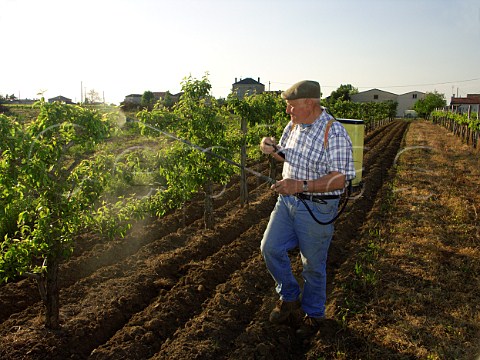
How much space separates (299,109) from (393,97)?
107 meters

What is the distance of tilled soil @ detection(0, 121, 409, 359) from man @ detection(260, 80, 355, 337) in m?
0.33

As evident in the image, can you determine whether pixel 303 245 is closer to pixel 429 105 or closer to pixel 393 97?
pixel 429 105

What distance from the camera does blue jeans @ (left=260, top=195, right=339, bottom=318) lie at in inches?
156

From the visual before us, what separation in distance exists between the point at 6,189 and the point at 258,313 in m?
2.75

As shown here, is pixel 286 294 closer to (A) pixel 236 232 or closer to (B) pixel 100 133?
(B) pixel 100 133

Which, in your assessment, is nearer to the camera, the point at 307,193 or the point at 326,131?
the point at 326,131

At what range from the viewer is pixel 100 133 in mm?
4309

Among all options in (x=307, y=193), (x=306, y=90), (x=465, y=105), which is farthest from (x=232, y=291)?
(x=465, y=105)

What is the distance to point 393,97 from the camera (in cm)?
10250

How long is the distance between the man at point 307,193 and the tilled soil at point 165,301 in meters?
0.33

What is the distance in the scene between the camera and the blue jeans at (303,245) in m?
3.97

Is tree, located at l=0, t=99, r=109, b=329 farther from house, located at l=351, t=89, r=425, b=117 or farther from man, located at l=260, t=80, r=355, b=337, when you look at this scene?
house, located at l=351, t=89, r=425, b=117

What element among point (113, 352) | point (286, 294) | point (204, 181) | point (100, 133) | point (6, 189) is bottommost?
point (113, 352)

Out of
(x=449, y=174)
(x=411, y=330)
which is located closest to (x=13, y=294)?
(x=411, y=330)
